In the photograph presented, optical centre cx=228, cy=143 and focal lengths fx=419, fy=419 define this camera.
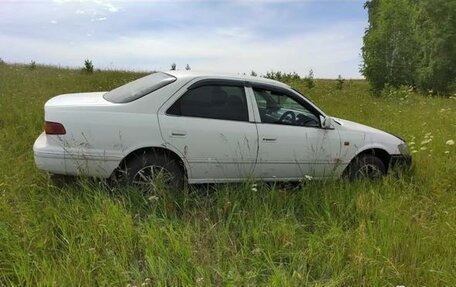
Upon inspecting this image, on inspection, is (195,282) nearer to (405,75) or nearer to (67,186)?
(67,186)

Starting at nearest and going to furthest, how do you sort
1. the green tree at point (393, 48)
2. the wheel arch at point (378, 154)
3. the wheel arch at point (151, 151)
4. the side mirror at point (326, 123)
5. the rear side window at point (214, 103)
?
the wheel arch at point (151, 151) → the rear side window at point (214, 103) → the side mirror at point (326, 123) → the wheel arch at point (378, 154) → the green tree at point (393, 48)

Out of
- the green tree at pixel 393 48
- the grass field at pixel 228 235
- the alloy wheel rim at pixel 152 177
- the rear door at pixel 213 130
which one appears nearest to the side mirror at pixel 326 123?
the grass field at pixel 228 235

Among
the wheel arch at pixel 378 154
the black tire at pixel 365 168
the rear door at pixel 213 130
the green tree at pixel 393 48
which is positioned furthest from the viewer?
the green tree at pixel 393 48

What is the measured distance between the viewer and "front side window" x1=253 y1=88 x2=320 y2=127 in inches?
206

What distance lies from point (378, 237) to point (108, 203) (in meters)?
2.45

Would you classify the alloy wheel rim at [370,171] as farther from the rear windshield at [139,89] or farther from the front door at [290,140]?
the rear windshield at [139,89]

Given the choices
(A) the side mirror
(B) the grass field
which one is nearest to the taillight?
(B) the grass field

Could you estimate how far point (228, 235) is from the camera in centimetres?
361

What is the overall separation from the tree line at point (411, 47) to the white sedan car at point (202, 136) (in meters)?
36.4

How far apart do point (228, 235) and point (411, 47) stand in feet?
151

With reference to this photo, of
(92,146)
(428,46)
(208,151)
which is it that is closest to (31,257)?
(92,146)

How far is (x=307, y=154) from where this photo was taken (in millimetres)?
5344

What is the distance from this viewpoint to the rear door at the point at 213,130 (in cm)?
477

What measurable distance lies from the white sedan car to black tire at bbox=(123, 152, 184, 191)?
1cm
